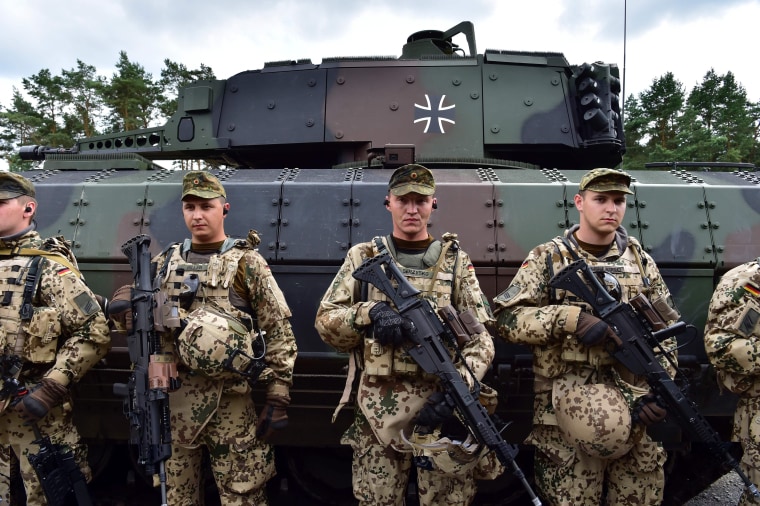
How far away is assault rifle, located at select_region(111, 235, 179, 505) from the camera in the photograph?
2773 mm

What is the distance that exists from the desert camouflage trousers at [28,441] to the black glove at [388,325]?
1887 mm

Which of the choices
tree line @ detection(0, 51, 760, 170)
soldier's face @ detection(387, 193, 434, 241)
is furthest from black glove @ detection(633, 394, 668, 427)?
tree line @ detection(0, 51, 760, 170)

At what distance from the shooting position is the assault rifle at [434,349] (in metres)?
2.63

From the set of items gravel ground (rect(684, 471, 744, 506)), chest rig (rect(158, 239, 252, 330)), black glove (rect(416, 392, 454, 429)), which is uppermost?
chest rig (rect(158, 239, 252, 330))

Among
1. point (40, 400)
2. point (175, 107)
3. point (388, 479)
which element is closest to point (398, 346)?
point (388, 479)

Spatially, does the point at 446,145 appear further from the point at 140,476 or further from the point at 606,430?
the point at 140,476

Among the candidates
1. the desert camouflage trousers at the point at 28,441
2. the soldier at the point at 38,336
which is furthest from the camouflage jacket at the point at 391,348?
the desert camouflage trousers at the point at 28,441

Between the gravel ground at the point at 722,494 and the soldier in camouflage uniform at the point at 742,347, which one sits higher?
the soldier in camouflage uniform at the point at 742,347

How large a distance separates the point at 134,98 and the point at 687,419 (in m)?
25.3

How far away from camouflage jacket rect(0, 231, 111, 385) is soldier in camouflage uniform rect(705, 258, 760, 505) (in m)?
3.44

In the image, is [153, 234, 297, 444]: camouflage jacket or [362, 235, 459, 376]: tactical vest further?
[153, 234, 297, 444]: camouflage jacket

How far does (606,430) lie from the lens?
109 inches

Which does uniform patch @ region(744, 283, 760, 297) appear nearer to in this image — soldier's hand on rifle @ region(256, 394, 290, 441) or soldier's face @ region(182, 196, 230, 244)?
soldier's hand on rifle @ region(256, 394, 290, 441)

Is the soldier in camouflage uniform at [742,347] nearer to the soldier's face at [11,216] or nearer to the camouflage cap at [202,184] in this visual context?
the camouflage cap at [202,184]
